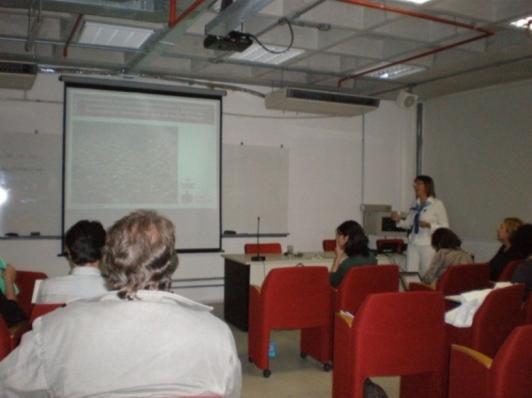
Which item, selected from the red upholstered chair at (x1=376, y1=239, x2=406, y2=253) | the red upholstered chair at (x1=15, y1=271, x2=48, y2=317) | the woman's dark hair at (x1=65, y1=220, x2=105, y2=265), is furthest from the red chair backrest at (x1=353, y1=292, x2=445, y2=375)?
the red upholstered chair at (x1=376, y1=239, x2=406, y2=253)

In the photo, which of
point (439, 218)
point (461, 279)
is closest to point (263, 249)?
point (439, 218)

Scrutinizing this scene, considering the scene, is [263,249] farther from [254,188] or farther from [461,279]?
[461,279]

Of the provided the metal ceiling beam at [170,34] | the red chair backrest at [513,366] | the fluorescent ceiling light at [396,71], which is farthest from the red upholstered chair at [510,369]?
the fluorescent ceiling light at [396,71]

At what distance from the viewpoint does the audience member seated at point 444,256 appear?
4305 millimetres

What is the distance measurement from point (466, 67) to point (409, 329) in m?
4.34

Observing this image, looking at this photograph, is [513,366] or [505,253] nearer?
[513,366]

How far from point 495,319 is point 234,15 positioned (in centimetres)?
266

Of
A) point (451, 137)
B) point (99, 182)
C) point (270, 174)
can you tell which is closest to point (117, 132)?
point (99, 182)

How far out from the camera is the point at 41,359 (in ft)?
4.12

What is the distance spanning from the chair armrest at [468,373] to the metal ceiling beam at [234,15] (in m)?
2.48

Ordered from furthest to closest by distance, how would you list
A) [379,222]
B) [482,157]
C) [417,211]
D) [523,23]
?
[379,222]
[482,157]
[417,211]
[523,23]

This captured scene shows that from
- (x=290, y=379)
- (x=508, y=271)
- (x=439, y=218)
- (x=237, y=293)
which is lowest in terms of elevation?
(x=290, y=379)

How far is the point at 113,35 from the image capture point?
4988 mm

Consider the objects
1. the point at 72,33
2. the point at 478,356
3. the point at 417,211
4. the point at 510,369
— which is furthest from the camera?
the point at 417,211
